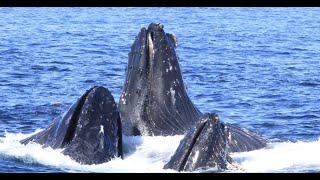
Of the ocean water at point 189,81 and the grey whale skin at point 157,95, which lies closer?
the ocean water at point 189,81

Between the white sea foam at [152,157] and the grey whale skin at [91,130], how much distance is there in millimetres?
125

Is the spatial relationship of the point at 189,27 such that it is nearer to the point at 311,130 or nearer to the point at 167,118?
the point at 311,130

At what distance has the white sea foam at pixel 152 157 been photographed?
10617mm

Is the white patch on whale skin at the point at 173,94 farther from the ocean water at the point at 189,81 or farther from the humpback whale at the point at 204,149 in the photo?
the humpback whale at the point at 204,149

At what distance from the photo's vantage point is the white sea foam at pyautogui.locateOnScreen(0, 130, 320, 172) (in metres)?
10.6

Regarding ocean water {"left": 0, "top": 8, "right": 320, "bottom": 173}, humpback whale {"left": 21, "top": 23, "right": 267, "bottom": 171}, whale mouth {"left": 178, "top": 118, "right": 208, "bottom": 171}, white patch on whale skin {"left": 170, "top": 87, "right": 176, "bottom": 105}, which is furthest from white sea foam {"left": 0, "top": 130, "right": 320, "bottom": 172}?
white patch on whale skin {"left": 170, "top": 87, "right": 176, "bottom": 105}

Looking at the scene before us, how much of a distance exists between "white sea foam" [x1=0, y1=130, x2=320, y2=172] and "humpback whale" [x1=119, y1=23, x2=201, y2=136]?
309mm

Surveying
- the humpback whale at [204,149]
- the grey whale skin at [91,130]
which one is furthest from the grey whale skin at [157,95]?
the humpback whale at [204,149]

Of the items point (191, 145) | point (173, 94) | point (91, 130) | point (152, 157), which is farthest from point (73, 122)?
point (173, 94)

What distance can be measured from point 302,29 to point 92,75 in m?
28.6

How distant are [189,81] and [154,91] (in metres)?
15.3

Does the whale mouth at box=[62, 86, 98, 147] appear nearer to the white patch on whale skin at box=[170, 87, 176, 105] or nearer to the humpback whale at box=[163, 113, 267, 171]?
the humpback whale at box=[163, 113, 267, 171]

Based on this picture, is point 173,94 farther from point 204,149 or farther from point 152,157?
point 204,149
